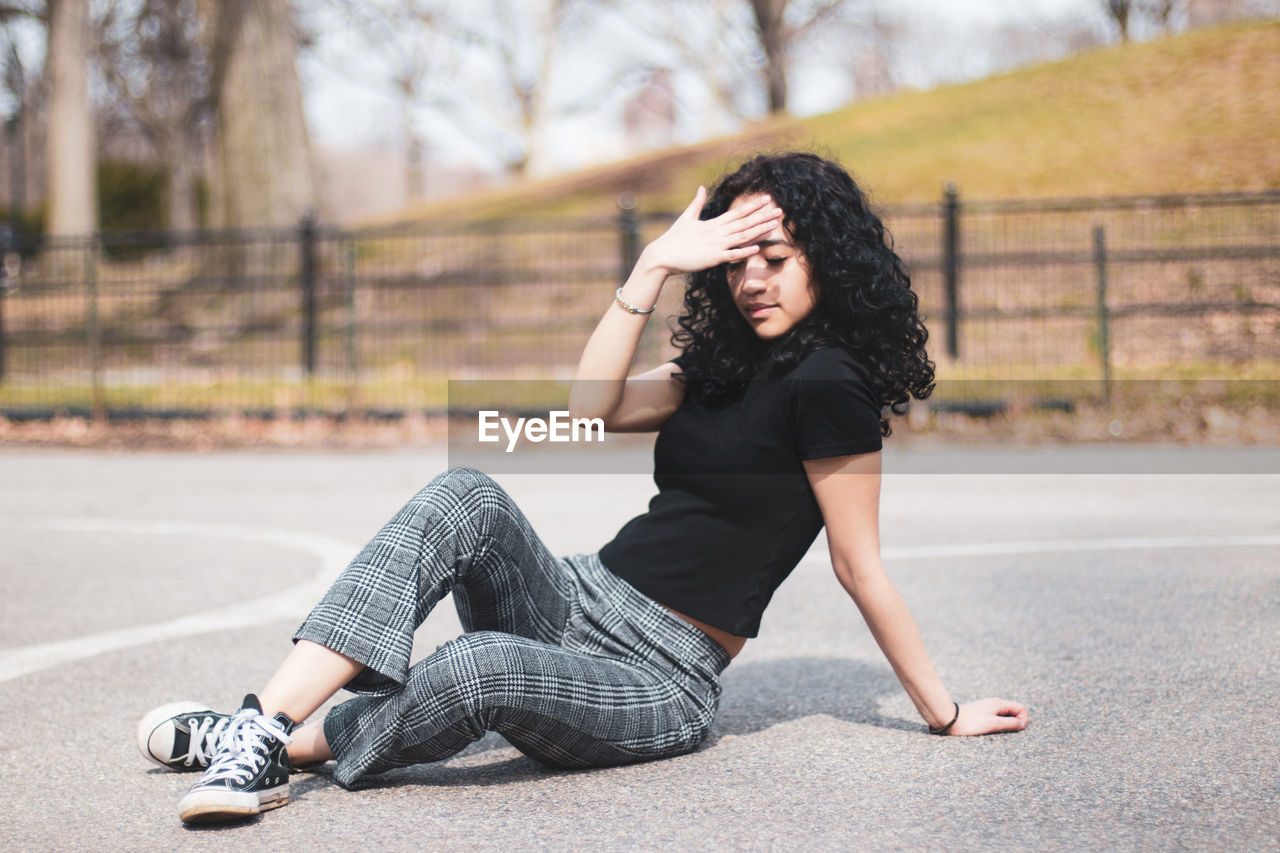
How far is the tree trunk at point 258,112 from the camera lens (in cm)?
1734

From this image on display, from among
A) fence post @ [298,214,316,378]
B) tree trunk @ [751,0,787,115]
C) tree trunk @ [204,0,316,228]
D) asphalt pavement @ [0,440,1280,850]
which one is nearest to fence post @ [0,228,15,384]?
tree trunk @ [204,0,316,228]

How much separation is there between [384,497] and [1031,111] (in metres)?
18.9

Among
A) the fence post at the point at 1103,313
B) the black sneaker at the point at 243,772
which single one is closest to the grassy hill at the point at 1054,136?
the fence post at the point at 1103,313

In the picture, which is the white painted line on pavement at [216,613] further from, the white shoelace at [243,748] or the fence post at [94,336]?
the fence post at [94,336]

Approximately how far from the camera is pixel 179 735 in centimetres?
306

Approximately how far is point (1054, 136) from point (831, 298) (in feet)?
67.3

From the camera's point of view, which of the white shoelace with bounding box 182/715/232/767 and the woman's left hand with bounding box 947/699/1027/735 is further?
the woman's left hand with bounding box 947/699/1027/735

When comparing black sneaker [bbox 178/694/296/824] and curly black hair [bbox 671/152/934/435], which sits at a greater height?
curly black hair [bbox 671/152/934/435]

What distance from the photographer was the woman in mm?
2844

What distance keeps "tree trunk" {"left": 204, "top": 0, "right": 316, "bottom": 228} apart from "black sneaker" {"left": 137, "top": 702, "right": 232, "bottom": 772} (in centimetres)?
1512

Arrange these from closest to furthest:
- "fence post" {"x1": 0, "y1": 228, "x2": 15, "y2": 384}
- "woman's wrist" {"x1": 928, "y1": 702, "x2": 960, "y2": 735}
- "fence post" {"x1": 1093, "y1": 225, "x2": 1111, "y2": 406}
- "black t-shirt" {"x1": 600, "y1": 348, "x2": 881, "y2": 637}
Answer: "black t-shirt" {"x1": 600, "y1": 348, "x2": 881, "y2": 637}, "woman's wrist" {"x1": 928, "y1": 702, "x2": 960, "y2": 735}, "fence post" {"x1": 1093, "y1": 225, "x2": 1111, "y2": 406}, "fence post" {"x1": 0, "y1": 228, "x2": 15, "y2": 384}

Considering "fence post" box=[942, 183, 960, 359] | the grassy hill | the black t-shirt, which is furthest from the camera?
the grassy hill

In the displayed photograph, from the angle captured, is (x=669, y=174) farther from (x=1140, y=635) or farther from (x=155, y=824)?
(x=155, y=824)

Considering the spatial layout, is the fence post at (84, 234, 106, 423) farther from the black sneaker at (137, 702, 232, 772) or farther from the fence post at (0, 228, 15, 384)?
the black sneaker at (137, 702, 232, 772)
